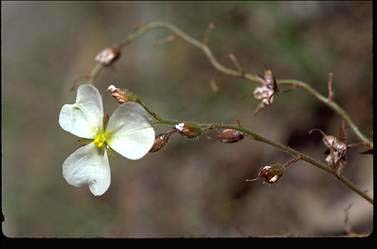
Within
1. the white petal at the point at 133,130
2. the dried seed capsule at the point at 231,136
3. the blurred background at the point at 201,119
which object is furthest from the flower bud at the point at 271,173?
the blurred background at the point at 201,119

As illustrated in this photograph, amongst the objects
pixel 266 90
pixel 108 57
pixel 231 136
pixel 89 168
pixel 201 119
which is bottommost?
pixel 89 168

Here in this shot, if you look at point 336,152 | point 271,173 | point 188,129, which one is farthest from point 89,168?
point 336,152

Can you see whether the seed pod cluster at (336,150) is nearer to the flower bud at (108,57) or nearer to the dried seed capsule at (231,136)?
the dried seed capsule at (231,136)

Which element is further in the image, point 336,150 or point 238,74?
→ point 238,74

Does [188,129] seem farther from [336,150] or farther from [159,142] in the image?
[336,150]

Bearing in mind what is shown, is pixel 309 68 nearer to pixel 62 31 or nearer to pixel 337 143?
pixel 337 143

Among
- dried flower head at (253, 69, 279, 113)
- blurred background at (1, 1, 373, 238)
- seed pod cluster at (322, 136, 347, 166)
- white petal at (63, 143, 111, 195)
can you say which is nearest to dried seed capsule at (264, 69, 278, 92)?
dried flower head at (253, 69, 279, 113)
